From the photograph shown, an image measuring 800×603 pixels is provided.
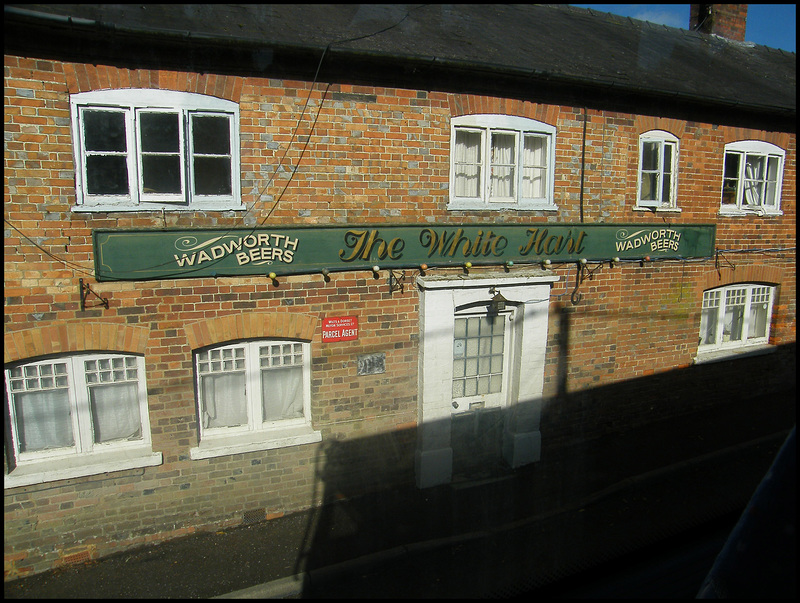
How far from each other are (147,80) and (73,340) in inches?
117

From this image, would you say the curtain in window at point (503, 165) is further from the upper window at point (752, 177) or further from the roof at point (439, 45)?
the upper window at point (752, 177)

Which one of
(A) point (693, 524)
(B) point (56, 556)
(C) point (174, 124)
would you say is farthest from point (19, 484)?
(A) point (693, 524)

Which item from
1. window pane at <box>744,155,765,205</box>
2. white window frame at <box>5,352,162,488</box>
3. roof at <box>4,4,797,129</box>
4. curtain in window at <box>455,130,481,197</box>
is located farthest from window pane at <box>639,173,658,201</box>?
white window frame at <box>5,352,162,488</box>

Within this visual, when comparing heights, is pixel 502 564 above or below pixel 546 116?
below

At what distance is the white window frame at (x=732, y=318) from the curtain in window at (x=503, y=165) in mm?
4589

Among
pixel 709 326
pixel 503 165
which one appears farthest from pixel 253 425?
pixel 709 326

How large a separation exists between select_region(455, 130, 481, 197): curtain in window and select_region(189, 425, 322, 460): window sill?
3.87m

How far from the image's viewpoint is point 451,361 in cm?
726

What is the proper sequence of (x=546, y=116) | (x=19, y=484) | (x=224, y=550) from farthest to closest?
(x=546, y=116) < (x=224, y=550) < (x=19, y=484)

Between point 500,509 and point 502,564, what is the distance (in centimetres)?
109

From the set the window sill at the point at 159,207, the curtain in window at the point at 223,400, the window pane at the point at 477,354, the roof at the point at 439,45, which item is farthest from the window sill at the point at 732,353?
the window sill at the point at 159,207

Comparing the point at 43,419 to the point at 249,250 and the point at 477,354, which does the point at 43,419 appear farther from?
the point at 477,354

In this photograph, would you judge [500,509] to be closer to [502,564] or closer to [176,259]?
[502,564]

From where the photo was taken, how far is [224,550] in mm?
6191
